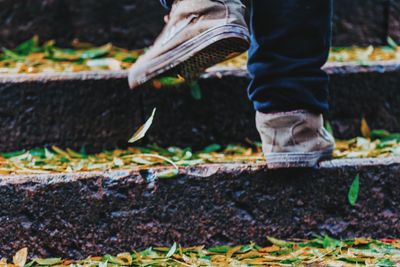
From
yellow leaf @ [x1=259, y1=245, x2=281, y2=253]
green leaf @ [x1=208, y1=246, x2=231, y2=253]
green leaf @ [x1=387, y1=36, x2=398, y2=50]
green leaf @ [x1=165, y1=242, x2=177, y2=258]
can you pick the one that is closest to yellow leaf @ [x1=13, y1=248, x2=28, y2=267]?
green leaf @ [x1=165, y1=242, x2=177, y2=258]

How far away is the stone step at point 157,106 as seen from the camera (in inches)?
70.4

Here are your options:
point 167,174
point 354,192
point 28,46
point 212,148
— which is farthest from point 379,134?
point 28,46

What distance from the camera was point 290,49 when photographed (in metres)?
1.40

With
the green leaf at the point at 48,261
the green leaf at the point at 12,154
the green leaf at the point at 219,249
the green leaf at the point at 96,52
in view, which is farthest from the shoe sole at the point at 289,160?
the green leaf at the point at 96,52

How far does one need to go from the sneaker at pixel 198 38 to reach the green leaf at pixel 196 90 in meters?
0.27

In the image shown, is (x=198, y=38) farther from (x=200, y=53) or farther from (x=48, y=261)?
(x=48, y=261)

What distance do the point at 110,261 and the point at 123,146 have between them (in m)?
0.49

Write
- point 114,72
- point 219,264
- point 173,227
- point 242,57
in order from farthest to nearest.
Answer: point 242,57, point 114,72, point 173,227, point 219,264

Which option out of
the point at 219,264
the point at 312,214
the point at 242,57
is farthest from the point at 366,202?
→ the point at 242,57

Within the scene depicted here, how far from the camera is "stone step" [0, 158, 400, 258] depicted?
144 centimetres

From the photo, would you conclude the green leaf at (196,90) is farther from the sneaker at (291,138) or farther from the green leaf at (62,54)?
the green leaf at (62,54)

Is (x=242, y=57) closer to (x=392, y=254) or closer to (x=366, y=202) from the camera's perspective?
(x=366, y=202)

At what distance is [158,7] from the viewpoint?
2250mm

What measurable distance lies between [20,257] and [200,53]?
2.11 ft
